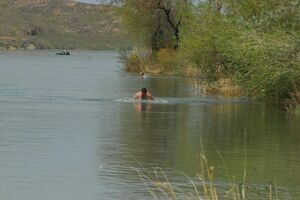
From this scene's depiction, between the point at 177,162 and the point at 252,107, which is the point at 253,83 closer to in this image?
the point at 252,107

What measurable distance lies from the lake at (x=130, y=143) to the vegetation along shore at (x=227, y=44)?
109 cm

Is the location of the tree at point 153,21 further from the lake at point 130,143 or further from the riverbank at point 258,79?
the lake at point 130,143

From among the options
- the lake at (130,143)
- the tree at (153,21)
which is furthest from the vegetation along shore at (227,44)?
the lake at (130,143)

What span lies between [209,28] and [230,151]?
21238 mm

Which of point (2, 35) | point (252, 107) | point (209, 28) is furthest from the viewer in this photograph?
point (2, 35)

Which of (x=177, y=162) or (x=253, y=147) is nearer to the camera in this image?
(x=177, y=162)

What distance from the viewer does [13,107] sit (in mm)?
34000

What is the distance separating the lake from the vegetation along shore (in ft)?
3.59

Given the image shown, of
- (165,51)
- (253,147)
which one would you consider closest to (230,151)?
(253,147)

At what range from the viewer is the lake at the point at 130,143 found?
55.5ft

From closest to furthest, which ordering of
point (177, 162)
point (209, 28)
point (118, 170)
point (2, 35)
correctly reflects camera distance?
point (118, 170) → point (177, 162) → point (209, 28) → point (2, 35)

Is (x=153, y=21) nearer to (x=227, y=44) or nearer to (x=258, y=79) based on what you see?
(x=227, y=44)

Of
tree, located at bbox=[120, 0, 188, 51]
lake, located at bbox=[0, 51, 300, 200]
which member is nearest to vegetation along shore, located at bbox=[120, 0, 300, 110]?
tree, located at bbox=[120, 0, 188, 51]

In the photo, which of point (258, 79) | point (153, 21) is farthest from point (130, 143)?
point (153, 21)
